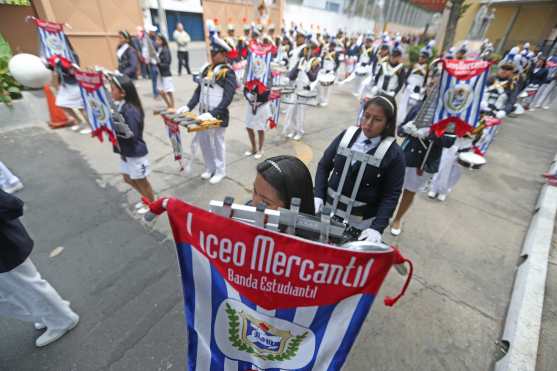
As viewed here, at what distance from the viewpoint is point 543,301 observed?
286cm

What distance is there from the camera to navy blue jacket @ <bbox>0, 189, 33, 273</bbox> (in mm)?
1743

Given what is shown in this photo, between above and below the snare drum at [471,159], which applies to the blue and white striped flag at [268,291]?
above

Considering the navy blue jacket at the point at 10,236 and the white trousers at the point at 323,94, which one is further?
the white trousers at the point at 323,94

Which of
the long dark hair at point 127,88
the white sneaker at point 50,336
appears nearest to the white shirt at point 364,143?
the long dark hair at point 127,88

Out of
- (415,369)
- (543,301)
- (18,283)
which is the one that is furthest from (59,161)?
(543,301)

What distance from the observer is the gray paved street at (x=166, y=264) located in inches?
94.0

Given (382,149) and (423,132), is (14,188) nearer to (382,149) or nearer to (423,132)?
(382,149)

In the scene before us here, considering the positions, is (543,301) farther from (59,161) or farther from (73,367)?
(59,161)

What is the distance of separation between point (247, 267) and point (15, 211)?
1.80 m

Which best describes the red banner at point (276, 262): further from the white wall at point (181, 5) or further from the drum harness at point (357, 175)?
the white wall at point (181, 5)

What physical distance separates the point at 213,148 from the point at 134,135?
1559mm

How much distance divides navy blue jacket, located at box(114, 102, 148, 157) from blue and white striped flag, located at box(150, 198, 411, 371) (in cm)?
259

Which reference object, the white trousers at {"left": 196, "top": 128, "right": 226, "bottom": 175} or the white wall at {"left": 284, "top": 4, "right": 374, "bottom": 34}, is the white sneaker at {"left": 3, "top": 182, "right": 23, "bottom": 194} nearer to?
the white trousers at {"left": 196, "top": 128, "right": 226, "bottom": 175}

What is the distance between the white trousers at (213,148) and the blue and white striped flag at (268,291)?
11.7ft
